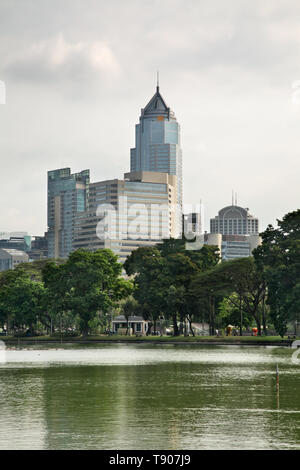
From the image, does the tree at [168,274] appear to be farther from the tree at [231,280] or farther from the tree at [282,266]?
the tree at [282,266]

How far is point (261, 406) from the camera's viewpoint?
38.2 m

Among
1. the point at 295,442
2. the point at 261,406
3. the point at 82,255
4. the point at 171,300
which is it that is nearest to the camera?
the point at 295,442

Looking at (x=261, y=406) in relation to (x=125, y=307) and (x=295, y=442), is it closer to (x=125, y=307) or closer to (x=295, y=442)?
(x=295, y=442)

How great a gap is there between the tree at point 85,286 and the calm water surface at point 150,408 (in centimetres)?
7774

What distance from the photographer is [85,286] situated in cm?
14338

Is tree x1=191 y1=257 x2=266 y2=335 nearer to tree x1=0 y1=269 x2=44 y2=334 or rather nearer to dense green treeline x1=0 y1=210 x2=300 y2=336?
dense green treeline x1=0 y1=210 x2=300 y2=336

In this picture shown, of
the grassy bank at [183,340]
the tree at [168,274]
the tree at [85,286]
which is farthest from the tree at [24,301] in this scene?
the tree at [168,274]

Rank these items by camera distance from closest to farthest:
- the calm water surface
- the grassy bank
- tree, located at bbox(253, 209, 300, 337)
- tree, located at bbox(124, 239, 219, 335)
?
the calm water surface
tree, located at bbox(253, 209, 300, 337)
the grassy bank
tree, located at bbox(124, 239, 219, 335)

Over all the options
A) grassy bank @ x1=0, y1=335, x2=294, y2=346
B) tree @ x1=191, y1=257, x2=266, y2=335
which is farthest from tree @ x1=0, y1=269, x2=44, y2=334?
tree @ x1=191, y1=257, x2=266, y2=335

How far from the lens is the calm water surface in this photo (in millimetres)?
28845

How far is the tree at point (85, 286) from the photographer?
14188 cm

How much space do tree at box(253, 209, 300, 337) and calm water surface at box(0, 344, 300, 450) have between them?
46097 mm

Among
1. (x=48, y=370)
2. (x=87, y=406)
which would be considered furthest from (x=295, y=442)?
(x=48, y=370)
